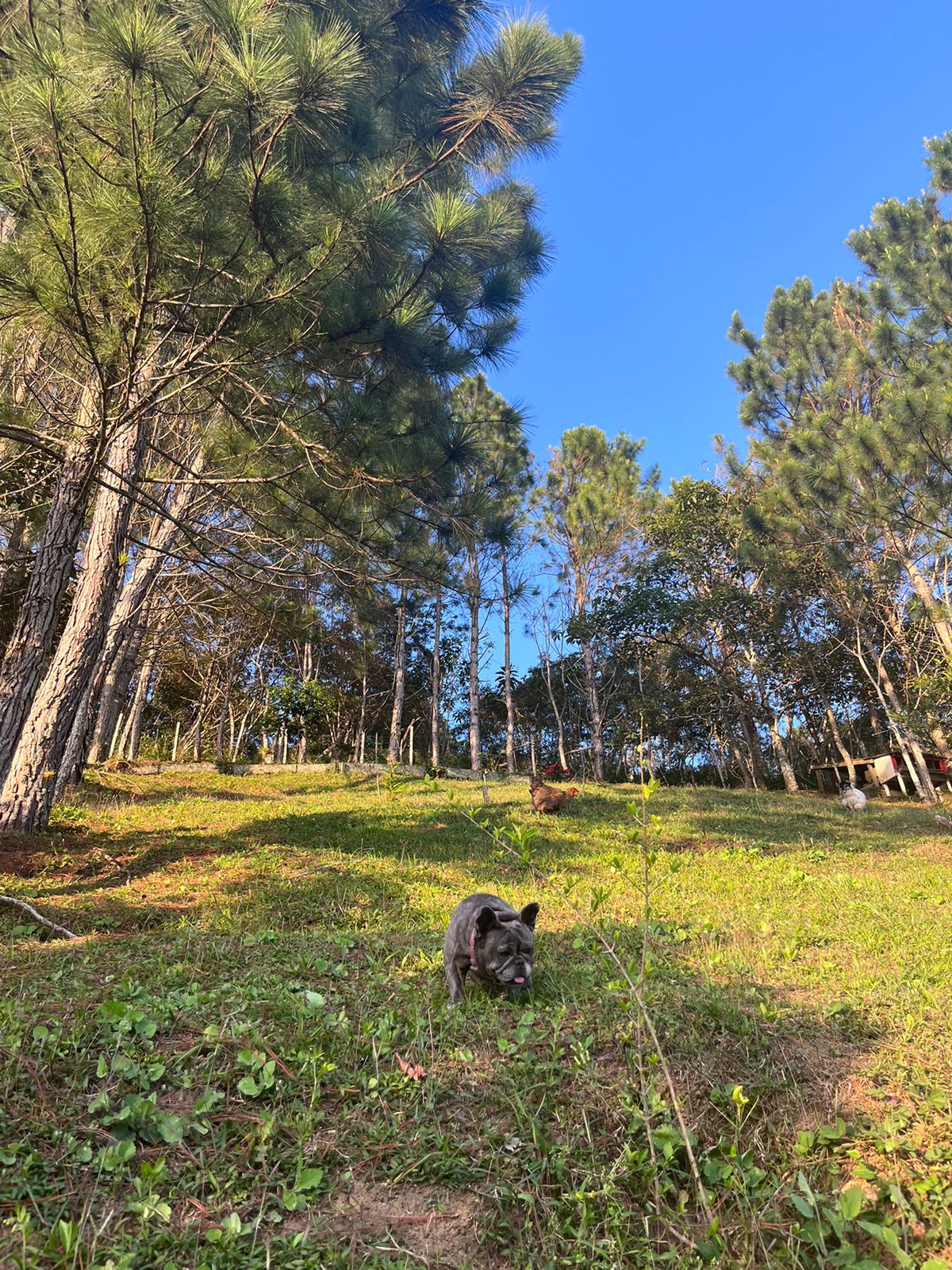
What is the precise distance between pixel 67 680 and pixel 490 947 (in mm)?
5357

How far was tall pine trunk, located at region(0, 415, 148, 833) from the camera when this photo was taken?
6234mm

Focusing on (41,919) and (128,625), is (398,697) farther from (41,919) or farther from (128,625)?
(41,919)

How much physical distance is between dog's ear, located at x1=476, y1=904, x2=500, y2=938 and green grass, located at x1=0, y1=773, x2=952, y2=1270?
1.18 feet

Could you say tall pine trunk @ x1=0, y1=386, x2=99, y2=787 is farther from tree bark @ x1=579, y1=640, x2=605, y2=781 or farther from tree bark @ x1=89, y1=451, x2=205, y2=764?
tree bark @ x1=579, y1=640, x2=605, y2=781

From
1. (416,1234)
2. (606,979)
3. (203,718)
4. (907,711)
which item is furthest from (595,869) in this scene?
(203,718)

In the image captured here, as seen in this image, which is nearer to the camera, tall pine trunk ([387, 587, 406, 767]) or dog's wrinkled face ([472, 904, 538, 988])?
dog's wrinkled face ([472, 904, 538, 988])

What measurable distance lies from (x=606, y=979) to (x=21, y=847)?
5.60 meters

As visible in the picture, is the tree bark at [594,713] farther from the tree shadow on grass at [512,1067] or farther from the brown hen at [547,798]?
the tree shadow on grass at [512,1067]

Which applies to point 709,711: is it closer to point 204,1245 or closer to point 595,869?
point 595,869

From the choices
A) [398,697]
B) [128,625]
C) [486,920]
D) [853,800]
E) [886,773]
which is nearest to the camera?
[486,920]

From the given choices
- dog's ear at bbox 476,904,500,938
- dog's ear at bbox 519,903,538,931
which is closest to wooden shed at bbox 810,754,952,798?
dog's ear at bbox 519,903,538,931

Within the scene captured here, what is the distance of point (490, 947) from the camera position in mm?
3172

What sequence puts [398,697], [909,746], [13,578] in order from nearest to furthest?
[13,578], [909,746], [398,697]

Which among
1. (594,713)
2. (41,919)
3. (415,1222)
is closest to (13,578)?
(41,919)
